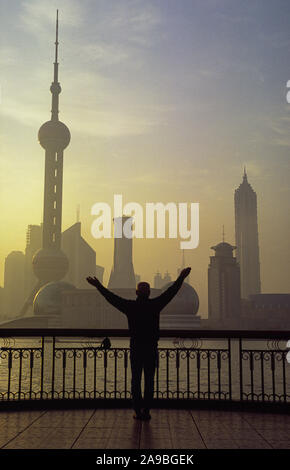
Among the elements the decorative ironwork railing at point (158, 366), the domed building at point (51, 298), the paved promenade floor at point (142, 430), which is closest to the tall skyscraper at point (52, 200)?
the domed building at point (51, 298)

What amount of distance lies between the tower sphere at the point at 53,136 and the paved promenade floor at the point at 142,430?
164431 millimetres

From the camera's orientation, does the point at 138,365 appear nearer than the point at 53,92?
Yes

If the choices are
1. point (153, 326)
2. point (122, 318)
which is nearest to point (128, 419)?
point (153, 326)

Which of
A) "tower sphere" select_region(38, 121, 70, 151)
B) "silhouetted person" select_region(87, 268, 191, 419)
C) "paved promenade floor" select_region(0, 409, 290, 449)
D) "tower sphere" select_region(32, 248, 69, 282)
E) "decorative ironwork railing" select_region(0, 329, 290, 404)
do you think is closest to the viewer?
"paved promenade floor" select_region(0, 409, 290, 449)

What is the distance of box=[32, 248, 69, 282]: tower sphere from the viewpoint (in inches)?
6462

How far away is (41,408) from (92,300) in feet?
466

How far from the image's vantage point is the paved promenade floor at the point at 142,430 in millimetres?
6840

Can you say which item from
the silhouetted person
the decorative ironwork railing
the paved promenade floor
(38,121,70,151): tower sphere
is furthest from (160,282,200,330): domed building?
the silhouetted person

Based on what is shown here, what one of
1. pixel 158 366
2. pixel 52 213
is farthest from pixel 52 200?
pixel 158 366

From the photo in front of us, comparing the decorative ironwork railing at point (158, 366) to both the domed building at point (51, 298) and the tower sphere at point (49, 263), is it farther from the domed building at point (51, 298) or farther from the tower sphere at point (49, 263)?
the tower sphere at point (49, 263)

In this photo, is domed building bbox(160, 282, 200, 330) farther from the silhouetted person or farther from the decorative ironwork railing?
the silhouetted person

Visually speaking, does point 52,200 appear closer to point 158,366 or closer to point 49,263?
point 49,263

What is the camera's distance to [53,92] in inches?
6850
